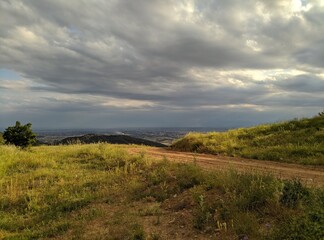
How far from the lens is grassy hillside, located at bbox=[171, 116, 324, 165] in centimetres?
1524

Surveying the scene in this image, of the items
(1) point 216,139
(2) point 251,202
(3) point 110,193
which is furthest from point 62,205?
(1) point 216,139

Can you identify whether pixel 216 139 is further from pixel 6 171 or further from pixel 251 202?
pixel 251 202

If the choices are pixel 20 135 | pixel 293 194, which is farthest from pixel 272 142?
pixel 20 135

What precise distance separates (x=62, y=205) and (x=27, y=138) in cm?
2259

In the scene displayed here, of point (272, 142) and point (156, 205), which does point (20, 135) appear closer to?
point (272, 142)

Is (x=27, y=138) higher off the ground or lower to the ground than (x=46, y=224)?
higher

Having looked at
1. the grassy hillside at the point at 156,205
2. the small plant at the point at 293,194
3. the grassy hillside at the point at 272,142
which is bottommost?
the grassy hillside at the point at 156,205

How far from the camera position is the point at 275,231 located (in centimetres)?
591

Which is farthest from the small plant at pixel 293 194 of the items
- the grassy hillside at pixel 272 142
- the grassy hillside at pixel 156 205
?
the grassy hillside at pixel 272 142

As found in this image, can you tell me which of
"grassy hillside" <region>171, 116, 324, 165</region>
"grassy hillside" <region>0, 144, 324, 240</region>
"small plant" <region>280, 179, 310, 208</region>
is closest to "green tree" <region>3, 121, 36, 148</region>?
"grassy hillside" <region>171, 116, 324, 165</region>

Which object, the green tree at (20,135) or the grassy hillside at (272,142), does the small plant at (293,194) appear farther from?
the green tree at (20,135)

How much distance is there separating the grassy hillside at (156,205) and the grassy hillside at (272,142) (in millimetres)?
5471

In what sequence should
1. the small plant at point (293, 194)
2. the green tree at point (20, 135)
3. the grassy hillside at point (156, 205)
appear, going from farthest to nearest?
the green tree at point (20, 135), the small plant at point (293, 194), the grassy hillside at point (156, 205)

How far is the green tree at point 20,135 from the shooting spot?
1189 inches
